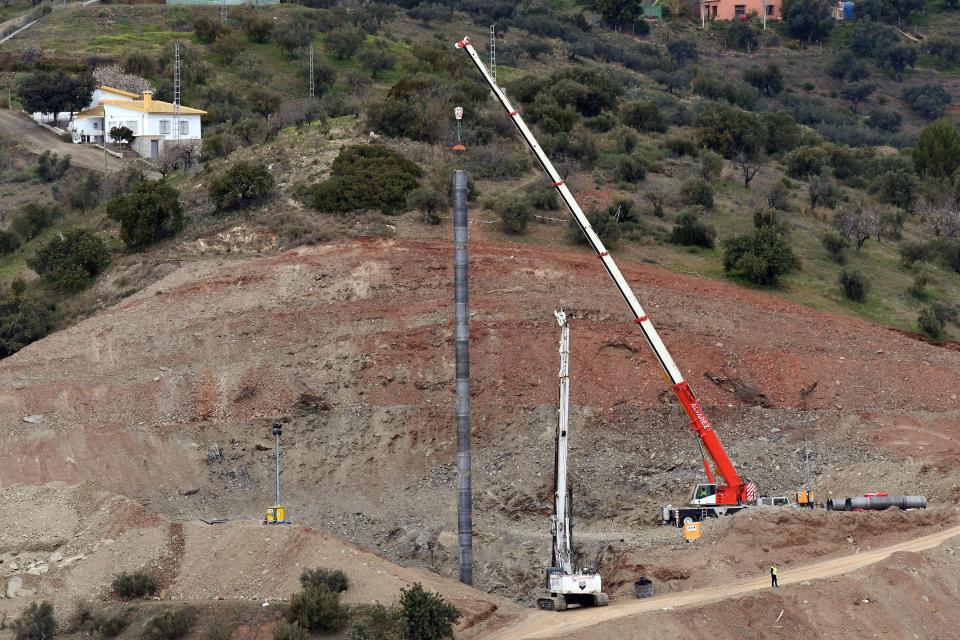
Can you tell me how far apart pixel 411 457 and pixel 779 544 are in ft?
38.1

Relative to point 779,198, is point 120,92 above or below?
above

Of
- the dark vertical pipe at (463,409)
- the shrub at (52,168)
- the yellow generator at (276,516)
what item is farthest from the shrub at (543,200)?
the shrub at (52,168)

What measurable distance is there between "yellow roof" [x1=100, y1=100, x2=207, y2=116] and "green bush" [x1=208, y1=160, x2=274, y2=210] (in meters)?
23.3

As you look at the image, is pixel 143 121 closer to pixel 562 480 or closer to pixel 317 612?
pixel 562 480

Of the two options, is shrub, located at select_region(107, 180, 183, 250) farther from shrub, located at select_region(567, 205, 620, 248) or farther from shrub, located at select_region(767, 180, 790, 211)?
shrub, located at select_region(767, 180, 790, 211)

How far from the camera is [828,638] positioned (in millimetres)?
30500

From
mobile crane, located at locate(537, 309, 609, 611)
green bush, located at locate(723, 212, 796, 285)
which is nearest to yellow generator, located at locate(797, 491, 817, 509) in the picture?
mobile crane, located at locate(537, 309, 609, 611)

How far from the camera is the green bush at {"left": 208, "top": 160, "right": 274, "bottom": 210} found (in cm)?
5375

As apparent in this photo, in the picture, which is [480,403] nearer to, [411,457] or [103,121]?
[411,457]

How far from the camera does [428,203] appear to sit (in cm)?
5147

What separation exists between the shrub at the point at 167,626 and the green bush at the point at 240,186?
24274 millimetres

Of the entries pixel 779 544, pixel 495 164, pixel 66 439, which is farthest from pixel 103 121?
pixel 779 544

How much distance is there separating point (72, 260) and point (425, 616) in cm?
2704

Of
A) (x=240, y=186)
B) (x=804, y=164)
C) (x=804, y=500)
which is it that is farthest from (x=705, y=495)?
(x=804, y=164)
